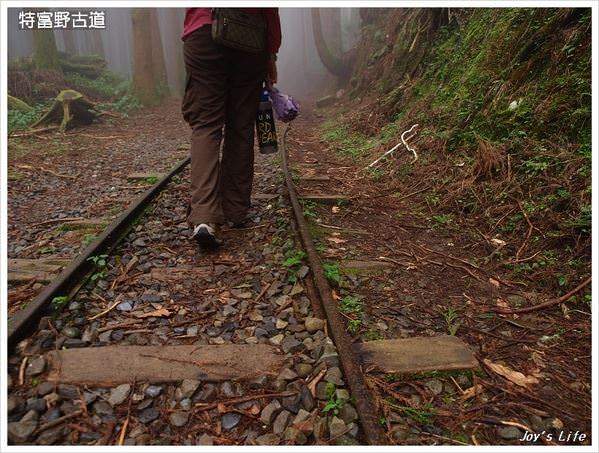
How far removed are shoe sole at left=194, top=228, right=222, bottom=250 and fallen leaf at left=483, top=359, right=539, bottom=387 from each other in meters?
1.80

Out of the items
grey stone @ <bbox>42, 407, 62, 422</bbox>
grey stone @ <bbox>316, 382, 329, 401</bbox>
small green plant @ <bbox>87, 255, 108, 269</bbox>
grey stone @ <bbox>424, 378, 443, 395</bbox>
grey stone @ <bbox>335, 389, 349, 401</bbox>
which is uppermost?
small green plant @ <bbox>87, 255, 108, 269</bbox>

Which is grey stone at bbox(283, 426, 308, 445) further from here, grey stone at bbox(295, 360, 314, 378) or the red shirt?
the red shirt

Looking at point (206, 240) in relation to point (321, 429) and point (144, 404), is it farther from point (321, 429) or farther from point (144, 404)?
point (321, 429)

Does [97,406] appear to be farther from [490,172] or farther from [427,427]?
[490,172]

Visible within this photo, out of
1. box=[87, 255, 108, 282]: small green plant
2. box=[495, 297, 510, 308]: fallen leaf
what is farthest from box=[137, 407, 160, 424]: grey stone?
box=[495, 297, 510, 308]: fallen leaf

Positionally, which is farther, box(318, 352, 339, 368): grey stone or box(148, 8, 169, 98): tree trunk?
box(148, 8, 169, 98): tree trunk

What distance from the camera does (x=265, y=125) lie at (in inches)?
134

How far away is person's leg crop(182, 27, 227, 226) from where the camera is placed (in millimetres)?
2814

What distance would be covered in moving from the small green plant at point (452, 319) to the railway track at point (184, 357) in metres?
0.61

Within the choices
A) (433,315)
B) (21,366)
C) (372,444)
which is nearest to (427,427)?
(372,444)

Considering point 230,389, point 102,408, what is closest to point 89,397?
point 102,408

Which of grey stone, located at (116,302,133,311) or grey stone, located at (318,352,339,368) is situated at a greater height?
grey stone, located at (116,302,133,311)

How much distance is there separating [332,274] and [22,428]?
161 centimetres

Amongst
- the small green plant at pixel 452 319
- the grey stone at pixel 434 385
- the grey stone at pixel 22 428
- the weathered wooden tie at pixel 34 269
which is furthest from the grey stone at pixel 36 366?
the small green plant at pixel 452 319
